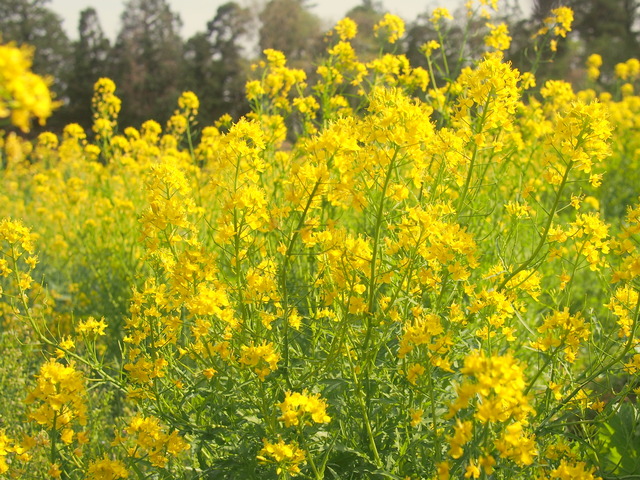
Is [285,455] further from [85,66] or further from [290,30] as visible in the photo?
[85,66]

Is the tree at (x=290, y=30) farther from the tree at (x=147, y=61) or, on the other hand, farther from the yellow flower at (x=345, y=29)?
the yellow flower at (x=345, y=29)

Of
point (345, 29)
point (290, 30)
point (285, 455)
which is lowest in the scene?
point (285, 455)

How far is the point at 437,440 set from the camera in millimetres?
1757

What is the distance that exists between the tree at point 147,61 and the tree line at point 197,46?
0.11 feet

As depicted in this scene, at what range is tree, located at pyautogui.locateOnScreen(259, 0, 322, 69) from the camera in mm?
17922

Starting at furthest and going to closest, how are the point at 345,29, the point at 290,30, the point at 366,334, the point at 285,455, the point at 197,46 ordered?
the point at 197,46 → the point at 290,30 → the point at 345,29 → the point at 366,334 → the point at 285,455

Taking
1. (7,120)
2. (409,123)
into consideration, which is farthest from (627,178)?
(7,120)

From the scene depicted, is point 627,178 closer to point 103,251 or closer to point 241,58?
point 103,251

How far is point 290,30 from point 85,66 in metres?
8.46

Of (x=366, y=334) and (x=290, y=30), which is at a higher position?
(x=290, y=30)

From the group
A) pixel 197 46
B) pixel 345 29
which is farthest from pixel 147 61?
pixel 345 29

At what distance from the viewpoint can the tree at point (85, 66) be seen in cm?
2134

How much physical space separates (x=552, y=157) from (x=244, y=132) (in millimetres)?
1124

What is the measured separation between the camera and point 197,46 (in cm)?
2038
